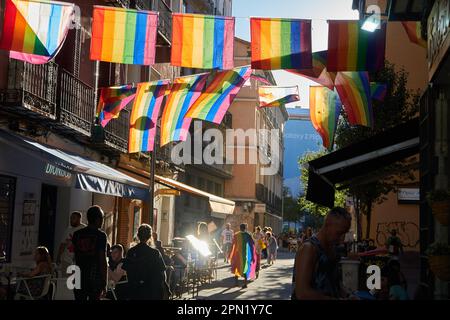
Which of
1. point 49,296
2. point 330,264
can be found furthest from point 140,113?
point 330,264

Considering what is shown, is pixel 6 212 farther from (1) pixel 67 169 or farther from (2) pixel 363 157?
(2) pixel 363 157

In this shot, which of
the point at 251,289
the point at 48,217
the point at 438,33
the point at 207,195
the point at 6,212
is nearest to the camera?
the point at 438,33

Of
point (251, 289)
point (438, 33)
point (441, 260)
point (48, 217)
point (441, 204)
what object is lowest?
point (251, 289)

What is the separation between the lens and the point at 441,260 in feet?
21.5

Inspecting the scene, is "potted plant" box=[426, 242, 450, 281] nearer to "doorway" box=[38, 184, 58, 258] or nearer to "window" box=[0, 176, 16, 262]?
"window" box=[0, 176, 16, 262]

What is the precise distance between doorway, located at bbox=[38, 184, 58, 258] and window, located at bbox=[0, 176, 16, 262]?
2.29m

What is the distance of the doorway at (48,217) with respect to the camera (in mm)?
15906

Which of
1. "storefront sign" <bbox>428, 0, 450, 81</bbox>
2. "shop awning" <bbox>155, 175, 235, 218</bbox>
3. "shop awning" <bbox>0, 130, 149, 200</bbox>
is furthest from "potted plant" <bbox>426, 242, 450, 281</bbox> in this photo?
"shop awning" <bbox>155, 175, 235, 218</bbox>

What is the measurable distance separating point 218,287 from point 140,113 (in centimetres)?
605

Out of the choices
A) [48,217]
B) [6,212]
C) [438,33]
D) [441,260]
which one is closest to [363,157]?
[438,33]

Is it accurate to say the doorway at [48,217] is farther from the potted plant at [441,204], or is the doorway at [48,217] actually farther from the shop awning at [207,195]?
the potted plant at [441,204]

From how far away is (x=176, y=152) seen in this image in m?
29.9

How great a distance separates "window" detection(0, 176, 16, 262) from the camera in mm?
13039

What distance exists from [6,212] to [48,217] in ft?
9.74
